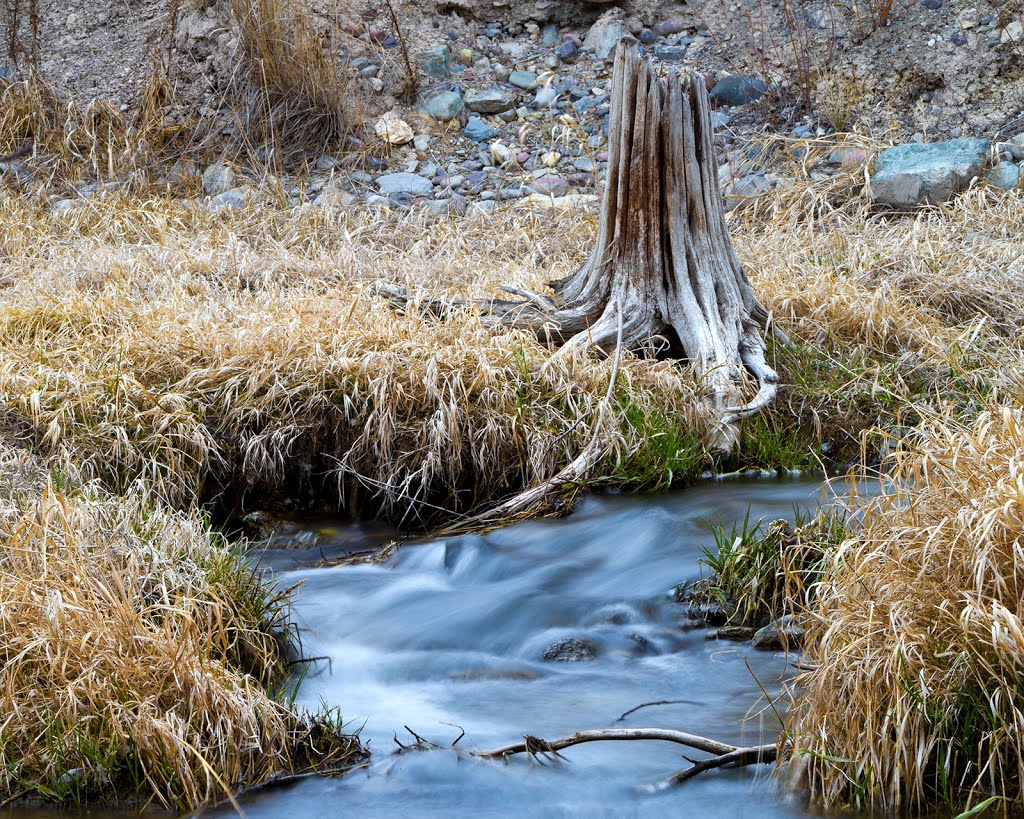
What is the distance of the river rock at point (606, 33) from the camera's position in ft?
38.7

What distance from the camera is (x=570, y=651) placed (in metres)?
3.79

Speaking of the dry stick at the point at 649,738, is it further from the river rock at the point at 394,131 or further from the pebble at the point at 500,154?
the river rock at the point at 394,131

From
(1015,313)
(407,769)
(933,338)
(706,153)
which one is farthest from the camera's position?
(1015,313)

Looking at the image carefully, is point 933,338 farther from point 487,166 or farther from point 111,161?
point 111,161

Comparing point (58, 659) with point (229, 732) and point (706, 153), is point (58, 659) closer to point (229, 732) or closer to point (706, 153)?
point (229, 732)

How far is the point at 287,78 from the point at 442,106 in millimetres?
1560

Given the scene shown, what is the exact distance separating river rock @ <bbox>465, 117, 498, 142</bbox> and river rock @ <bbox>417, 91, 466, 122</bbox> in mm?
229

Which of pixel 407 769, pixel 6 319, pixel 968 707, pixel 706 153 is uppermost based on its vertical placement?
pixel 706 153

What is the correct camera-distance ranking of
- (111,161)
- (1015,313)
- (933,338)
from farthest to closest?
1. (111,161)
2. (1015,313)
3. (933,338)

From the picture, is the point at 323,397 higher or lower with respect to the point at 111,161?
lower

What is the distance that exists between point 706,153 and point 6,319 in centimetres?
388

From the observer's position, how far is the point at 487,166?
10633 mm

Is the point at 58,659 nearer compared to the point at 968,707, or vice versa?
the point at 968,707

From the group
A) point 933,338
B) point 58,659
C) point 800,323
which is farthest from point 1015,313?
point 58,659
